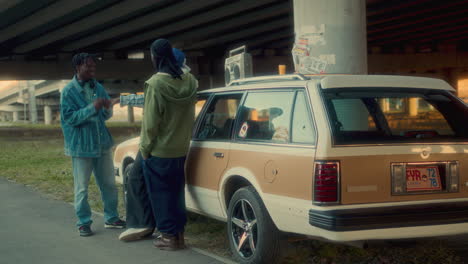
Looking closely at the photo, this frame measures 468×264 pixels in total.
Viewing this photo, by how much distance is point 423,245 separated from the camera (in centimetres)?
518

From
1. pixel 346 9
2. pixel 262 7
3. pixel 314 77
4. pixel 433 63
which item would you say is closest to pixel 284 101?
pixel 314 77

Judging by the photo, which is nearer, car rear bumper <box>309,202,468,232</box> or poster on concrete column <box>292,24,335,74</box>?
car rear bumper <box>309,202,468,232</box>

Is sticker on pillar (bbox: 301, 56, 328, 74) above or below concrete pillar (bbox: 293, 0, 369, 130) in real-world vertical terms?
below

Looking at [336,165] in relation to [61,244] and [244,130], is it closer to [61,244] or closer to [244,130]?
[244,130]

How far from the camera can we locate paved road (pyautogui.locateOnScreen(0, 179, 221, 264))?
16.8 ft

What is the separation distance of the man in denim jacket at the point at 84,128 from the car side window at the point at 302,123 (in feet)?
7.66

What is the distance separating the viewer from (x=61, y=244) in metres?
5.70

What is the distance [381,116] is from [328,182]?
1401mm

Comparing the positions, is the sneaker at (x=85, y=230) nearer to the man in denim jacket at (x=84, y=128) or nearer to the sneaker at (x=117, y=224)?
the man in denim jacket at (x=84, y=128)

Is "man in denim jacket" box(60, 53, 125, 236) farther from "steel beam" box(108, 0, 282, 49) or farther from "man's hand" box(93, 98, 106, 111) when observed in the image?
"steel beam" box(108, 0, 282, 49)

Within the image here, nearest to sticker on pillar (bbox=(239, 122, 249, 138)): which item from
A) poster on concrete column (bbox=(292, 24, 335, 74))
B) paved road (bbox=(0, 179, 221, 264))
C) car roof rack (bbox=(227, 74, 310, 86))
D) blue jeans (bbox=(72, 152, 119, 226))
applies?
car roof rack (bbox=(227, 74, 310, 86))

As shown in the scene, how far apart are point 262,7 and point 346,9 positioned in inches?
512

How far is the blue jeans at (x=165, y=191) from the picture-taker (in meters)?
5.32

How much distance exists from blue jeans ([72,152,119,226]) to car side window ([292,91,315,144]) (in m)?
2.60
